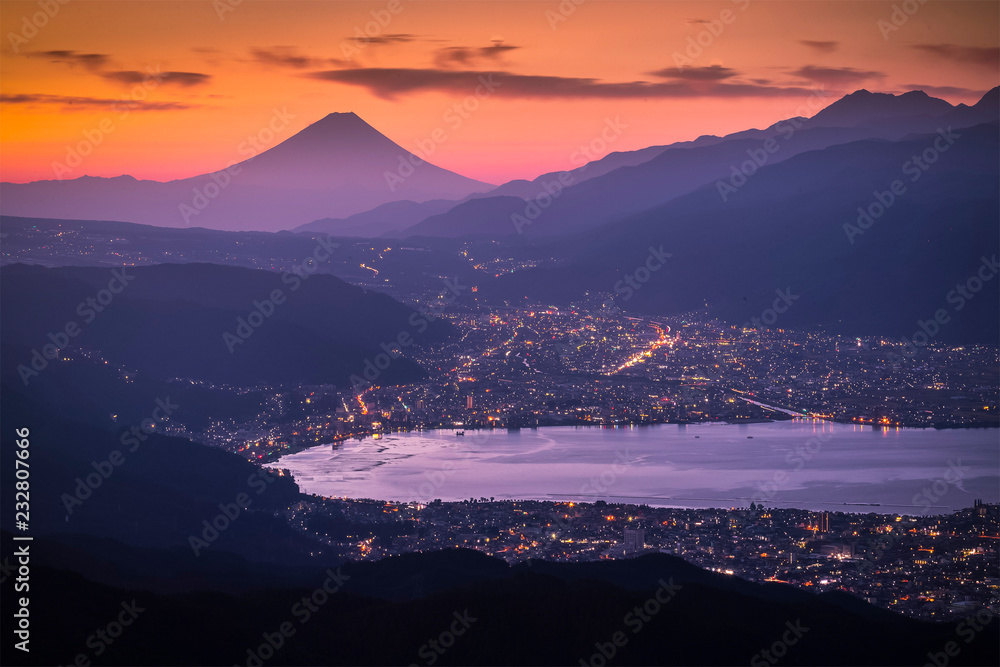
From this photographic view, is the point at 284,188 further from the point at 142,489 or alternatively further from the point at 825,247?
the point at 142,489

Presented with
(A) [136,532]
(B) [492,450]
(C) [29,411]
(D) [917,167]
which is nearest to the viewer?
(A) [136,532]

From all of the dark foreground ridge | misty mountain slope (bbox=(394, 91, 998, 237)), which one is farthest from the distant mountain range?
the dark foreground ridge

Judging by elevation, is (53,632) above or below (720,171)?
below

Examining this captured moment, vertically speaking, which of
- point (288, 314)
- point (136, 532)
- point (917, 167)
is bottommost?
point (136, 532)

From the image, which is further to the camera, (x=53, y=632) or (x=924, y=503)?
(x=924, y=503)

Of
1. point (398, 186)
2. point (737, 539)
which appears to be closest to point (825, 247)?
point (737, 539)

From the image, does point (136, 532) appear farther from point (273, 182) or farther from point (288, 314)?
point (273, 182)

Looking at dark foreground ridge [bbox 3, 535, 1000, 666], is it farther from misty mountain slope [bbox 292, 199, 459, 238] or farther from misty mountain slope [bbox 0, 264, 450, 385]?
misty mountain slope [bbox 292, 199, 459, 238]

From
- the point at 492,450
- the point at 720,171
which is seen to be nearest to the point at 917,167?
the point at 720,171

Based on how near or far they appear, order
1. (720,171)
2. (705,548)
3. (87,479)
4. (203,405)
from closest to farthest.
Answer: (705,548) → (87,479) → (203,405) → (720,171)
